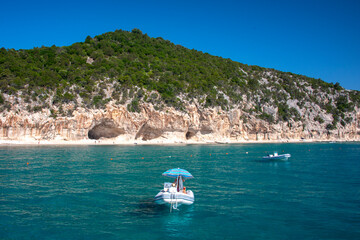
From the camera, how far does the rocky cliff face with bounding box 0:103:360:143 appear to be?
168 ft

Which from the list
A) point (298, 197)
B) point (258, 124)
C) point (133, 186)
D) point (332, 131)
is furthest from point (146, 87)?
A: point (332, 131)

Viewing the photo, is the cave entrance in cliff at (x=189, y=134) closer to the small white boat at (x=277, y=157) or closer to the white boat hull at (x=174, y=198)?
the small white boat at (x=277, y=157)

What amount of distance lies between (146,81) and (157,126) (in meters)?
12.7

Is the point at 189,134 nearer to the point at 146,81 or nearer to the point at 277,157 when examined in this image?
the point at 146,81

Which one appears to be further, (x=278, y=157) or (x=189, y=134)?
(x=189, y=134)

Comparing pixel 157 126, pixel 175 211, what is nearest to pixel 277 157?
pixel 175 211

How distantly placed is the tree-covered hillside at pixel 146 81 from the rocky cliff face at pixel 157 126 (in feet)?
6.82

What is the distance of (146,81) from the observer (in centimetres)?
6819

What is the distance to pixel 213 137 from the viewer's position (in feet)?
237

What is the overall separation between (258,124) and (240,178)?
61504 millimetres

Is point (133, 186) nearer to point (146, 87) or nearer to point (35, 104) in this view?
point (35, 104)

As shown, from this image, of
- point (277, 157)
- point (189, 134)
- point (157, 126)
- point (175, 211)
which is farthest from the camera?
point (189, 134)

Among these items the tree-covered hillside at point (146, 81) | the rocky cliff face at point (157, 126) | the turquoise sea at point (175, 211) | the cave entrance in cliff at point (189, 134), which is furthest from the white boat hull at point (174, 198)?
the cave entrance in cliff at point (189, 134)

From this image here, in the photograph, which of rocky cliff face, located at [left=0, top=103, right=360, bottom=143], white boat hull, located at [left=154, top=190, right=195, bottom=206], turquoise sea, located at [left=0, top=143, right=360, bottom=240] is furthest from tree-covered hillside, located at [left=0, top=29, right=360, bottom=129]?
white boat hull, located at [left=154, top=190, right=195, bottom=206]
